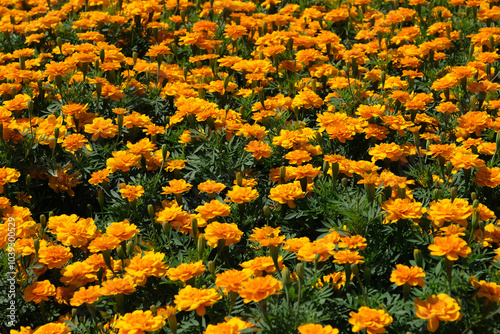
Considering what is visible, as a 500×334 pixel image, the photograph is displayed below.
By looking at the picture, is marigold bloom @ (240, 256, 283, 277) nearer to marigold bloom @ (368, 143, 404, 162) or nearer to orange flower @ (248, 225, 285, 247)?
orange flower @ (248, 225, 285, 247)

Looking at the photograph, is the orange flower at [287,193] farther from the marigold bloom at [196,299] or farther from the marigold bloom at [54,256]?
the marigold bloom at [54,256]

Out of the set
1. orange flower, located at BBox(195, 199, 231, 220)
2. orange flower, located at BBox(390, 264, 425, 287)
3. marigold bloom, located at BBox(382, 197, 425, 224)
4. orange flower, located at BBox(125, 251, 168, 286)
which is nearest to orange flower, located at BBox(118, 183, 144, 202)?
orange flower, located at BBox(195, 199, 231, 220)

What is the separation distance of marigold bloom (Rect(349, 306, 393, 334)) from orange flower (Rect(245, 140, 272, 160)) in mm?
1262

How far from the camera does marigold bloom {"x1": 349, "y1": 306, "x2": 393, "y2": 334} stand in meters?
1.97

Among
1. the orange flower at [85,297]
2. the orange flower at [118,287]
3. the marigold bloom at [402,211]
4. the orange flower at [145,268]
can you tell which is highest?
the marigold bloom at [402,211]

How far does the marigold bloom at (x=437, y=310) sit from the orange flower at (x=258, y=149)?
1291 mm

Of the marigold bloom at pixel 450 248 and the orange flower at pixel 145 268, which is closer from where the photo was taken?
the marigold bloom at pixel 450 248

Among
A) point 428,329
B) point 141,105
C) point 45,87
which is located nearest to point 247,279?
point 428,329

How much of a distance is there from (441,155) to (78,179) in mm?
2102

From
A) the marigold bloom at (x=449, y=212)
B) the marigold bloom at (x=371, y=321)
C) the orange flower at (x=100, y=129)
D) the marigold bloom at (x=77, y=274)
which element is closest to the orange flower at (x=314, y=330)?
the marigold bloom at (x=371, y=321)

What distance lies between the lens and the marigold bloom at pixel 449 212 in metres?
2.39

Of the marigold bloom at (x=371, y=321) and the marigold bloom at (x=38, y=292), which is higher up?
the marigold bloom at (x=371, y=321)

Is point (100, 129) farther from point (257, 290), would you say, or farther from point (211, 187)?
point (257, 290)

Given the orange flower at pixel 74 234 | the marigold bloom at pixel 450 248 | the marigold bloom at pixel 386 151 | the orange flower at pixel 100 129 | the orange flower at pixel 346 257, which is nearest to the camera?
the marigold bloom at pixel 450 248
